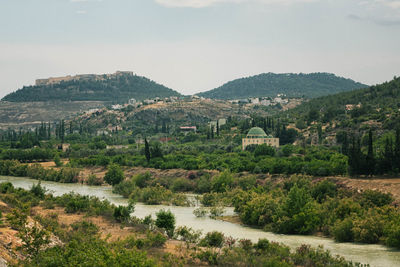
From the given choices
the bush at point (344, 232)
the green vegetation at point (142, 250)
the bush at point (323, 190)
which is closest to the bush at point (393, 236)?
the bush at point (344, 232)

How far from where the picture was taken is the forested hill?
8800 cm

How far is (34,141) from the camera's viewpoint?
114 meters

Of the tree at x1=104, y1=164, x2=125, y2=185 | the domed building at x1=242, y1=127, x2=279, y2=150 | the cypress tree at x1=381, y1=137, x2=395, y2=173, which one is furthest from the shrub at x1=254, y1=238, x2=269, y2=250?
the domed building at x1=242, y1=127, x2=279, y2=150

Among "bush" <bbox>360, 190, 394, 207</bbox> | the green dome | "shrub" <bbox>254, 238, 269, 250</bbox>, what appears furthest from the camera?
the green dome

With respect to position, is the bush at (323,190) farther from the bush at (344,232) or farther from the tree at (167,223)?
the tree at (167,223)

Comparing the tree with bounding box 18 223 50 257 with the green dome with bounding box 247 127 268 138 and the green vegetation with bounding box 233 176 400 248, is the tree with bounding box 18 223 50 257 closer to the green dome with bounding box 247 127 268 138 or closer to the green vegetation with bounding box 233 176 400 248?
the green vegetation with bounding box 233 176 400 248

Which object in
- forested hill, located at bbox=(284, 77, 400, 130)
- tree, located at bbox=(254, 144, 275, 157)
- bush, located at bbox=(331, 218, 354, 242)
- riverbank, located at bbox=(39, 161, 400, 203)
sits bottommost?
bush, located at bbox=(331, 218, 354, 242)

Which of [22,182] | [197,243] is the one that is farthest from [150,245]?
[22,182]

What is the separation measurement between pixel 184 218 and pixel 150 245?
13830mm

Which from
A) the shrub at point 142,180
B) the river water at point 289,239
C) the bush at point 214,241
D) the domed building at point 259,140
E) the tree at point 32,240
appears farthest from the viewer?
the domed building at point 259,140

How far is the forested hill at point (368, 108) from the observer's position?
8800 centimetres

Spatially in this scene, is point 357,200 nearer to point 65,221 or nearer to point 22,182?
point 65,221

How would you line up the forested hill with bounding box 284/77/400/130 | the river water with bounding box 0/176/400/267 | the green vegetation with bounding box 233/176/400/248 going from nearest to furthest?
the river water with bounding box 0/176/400/267 < the green vegetation with bounding box 233/176/400/248 < the forested hill with bounding box 284/77/400/130

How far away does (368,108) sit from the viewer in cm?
9775
